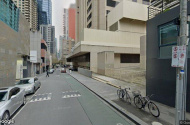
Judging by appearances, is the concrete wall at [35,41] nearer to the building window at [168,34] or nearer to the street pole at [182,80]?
the building window at [168,34]

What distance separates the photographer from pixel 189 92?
4.50 meters

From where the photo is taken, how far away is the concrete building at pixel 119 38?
22.6m

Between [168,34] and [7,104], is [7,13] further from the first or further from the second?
[168,34]

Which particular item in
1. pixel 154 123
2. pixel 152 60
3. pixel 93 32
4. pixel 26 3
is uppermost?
pixel 26 3

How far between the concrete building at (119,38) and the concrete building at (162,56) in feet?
45.9

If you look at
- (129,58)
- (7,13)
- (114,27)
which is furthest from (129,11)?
(7,13)

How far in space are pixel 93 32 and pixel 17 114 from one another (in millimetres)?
21021

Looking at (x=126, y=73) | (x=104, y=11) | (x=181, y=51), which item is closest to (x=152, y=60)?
(x=181, y=51)

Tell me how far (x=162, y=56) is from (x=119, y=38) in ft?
66.6

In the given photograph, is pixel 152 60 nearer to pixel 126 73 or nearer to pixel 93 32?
pixel 126 73

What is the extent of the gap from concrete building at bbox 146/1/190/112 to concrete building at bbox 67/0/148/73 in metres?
14.0

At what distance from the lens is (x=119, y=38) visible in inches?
985

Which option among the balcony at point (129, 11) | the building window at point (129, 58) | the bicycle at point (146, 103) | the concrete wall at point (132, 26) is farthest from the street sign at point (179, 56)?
the concrete wall at point (132, 26)

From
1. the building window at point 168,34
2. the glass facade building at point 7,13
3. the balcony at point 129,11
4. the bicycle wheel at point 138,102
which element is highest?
the balcony at point 129,11
